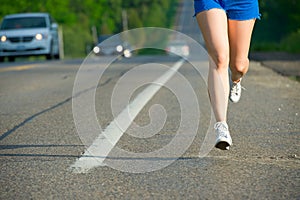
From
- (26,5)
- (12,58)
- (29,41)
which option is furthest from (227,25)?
(26,5)

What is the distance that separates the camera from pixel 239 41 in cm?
540

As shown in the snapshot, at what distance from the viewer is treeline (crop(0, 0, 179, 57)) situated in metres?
74.4

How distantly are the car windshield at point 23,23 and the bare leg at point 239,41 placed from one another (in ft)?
63.4

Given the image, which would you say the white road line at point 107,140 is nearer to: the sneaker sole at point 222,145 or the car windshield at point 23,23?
the sneaker sole at point 222,145

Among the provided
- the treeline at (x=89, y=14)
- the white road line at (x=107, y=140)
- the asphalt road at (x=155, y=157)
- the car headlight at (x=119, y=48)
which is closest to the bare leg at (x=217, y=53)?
the asphalt road at (x=155, y=157)

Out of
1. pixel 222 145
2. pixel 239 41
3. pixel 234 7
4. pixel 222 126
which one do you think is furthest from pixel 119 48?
pixel 222 145

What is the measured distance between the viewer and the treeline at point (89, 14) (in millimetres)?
74431

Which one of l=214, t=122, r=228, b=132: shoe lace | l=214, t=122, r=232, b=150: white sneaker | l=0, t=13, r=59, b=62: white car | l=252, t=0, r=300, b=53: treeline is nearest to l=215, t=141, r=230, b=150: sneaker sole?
l=214, t=122, r=232, b=150: white sneaker

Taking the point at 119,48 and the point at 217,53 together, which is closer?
the point at 217,53

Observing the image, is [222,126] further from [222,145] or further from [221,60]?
[221,60]

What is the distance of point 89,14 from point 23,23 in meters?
92.0

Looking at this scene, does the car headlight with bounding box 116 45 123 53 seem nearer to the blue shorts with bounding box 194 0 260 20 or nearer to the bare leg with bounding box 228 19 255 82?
the bare leg with bounding box 228 19 255 82

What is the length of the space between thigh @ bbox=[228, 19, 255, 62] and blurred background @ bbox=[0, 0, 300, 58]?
20.8 metres

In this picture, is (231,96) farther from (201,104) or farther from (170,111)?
(201,104)
